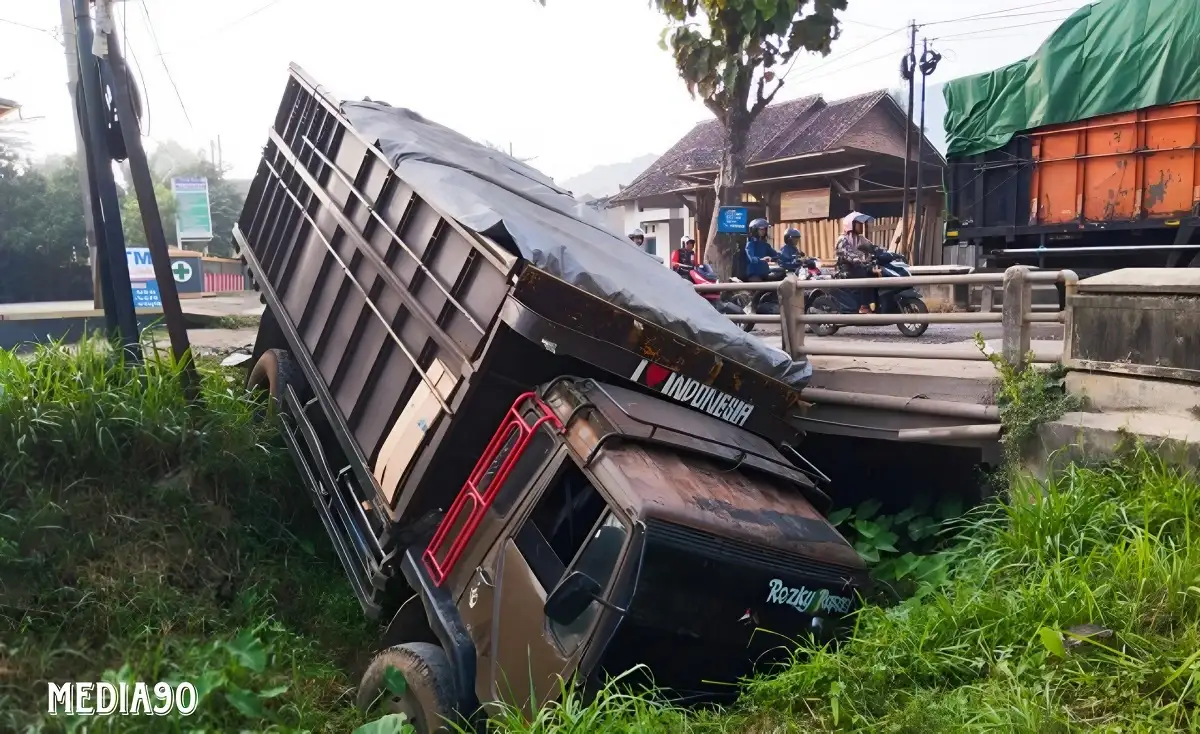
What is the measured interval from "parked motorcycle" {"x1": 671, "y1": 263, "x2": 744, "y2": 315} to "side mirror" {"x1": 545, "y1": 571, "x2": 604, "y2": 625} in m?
5.58

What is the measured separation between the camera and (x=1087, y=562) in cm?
381

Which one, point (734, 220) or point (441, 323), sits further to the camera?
point (734, 220)

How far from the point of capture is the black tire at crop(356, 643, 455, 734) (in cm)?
388

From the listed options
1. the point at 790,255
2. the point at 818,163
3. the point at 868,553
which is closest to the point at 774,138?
the point at 818,163

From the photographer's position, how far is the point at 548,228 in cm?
518

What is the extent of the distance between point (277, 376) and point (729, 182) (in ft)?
30.1

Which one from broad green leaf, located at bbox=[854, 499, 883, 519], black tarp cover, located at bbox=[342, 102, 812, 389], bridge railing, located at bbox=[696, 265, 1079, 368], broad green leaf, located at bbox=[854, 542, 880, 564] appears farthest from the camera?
broad green leaf, located at bbox=[854, 499, 883, 519]

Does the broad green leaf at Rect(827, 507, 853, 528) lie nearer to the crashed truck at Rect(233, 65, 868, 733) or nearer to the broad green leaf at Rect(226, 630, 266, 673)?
the crashed truck at Rect(233, 65, 868, 733)

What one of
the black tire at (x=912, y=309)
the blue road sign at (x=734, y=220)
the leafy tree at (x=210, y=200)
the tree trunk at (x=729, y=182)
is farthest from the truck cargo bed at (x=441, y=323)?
the leafy tree at (x=210, y=200)

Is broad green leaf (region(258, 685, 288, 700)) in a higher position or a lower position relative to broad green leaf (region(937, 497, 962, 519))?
lower

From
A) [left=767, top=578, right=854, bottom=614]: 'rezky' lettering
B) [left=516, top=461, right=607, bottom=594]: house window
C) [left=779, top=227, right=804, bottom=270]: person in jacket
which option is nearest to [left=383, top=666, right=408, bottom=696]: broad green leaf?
[left=516, top=461, right=607, bottom=594]: house window

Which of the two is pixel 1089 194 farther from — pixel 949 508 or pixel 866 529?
pixel 866 529

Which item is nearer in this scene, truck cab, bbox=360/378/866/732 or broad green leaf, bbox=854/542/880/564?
truck cab, bbox=360/378/866/732

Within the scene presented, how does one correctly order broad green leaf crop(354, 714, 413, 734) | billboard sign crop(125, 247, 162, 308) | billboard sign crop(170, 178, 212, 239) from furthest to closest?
1. billboard sign crop(170, 178, 212, 239)
2. billboard sign crop(125, 247, 162, 308)
3. broad green leaf crop(354, 714, 413, 734)
